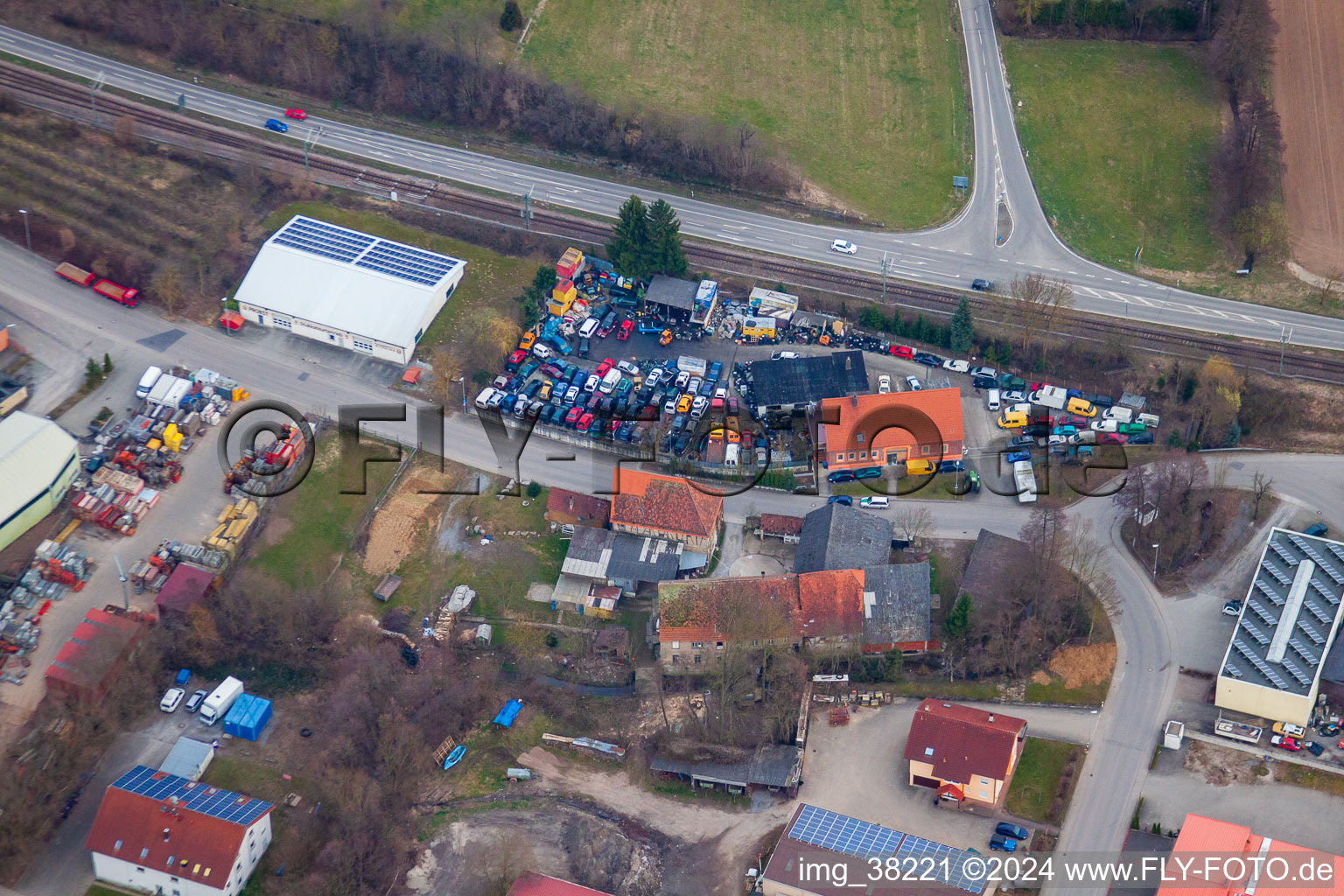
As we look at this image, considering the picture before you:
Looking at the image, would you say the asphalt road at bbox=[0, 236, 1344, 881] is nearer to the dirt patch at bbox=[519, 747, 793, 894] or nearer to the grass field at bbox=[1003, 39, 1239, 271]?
the dirt patch at bbox=[519, 747, 793, 894]

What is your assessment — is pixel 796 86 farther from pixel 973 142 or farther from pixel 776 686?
pixel 776 686

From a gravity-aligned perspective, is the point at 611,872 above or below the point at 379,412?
below

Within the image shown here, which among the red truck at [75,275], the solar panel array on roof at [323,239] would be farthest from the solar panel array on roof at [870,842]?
the red truck at [75,275]

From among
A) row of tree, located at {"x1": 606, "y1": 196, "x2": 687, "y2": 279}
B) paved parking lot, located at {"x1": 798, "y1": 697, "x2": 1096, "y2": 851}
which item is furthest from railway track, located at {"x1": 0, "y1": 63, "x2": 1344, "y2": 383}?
paved parking lot, located at {"x1": 798, "y1": 697, "x2": 1096, "y2": 851}

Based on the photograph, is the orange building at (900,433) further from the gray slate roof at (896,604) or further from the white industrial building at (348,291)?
the white industrial building at (348,291)

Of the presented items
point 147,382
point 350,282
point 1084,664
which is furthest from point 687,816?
point 350,282

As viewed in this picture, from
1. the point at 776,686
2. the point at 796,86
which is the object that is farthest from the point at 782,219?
the point at 776,686
